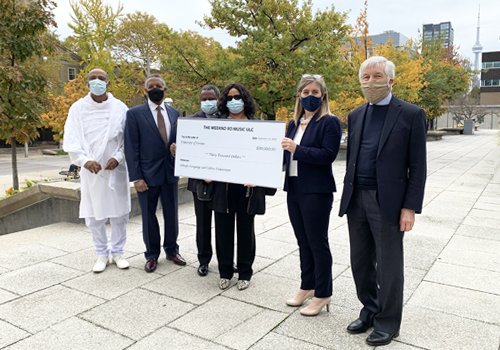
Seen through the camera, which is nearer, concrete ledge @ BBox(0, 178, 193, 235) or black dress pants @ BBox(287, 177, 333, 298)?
black dress pants @ BBox(287, 177, 333, 298)

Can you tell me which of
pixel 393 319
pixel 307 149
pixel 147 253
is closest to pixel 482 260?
pixel 393 319

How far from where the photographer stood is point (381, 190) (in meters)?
3.01

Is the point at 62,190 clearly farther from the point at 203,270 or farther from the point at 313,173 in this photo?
the point at 313,173

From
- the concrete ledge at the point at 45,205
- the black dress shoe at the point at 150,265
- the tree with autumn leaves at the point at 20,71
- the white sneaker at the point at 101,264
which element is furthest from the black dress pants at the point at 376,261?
the tree with autumn leaves at the point at 20,71

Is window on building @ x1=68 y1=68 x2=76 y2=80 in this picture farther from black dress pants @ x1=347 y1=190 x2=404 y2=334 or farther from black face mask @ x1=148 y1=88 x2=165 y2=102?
black dress pants @ x1=347 y1=190 x2=404 y2=334

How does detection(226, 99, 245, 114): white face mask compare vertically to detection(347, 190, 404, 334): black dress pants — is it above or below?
above

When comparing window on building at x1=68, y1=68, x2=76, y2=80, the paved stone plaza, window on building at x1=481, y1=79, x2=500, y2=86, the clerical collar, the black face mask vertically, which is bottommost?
the paved stone plaza

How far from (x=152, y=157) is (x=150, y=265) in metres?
1.24

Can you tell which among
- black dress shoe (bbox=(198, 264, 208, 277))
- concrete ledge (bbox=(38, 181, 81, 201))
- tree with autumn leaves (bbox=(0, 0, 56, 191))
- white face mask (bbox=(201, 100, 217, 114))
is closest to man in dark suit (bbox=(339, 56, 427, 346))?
white face mask (bbox=(201, 100, 217, 114))

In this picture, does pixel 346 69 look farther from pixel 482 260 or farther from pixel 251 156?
pixel 251 156

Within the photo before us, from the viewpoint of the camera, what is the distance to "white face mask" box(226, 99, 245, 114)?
161 inches

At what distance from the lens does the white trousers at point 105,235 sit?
4848 mm

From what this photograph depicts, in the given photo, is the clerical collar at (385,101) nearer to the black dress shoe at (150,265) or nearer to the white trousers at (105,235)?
the black dress shoe at (150,265)

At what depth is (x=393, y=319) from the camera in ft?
10.3
